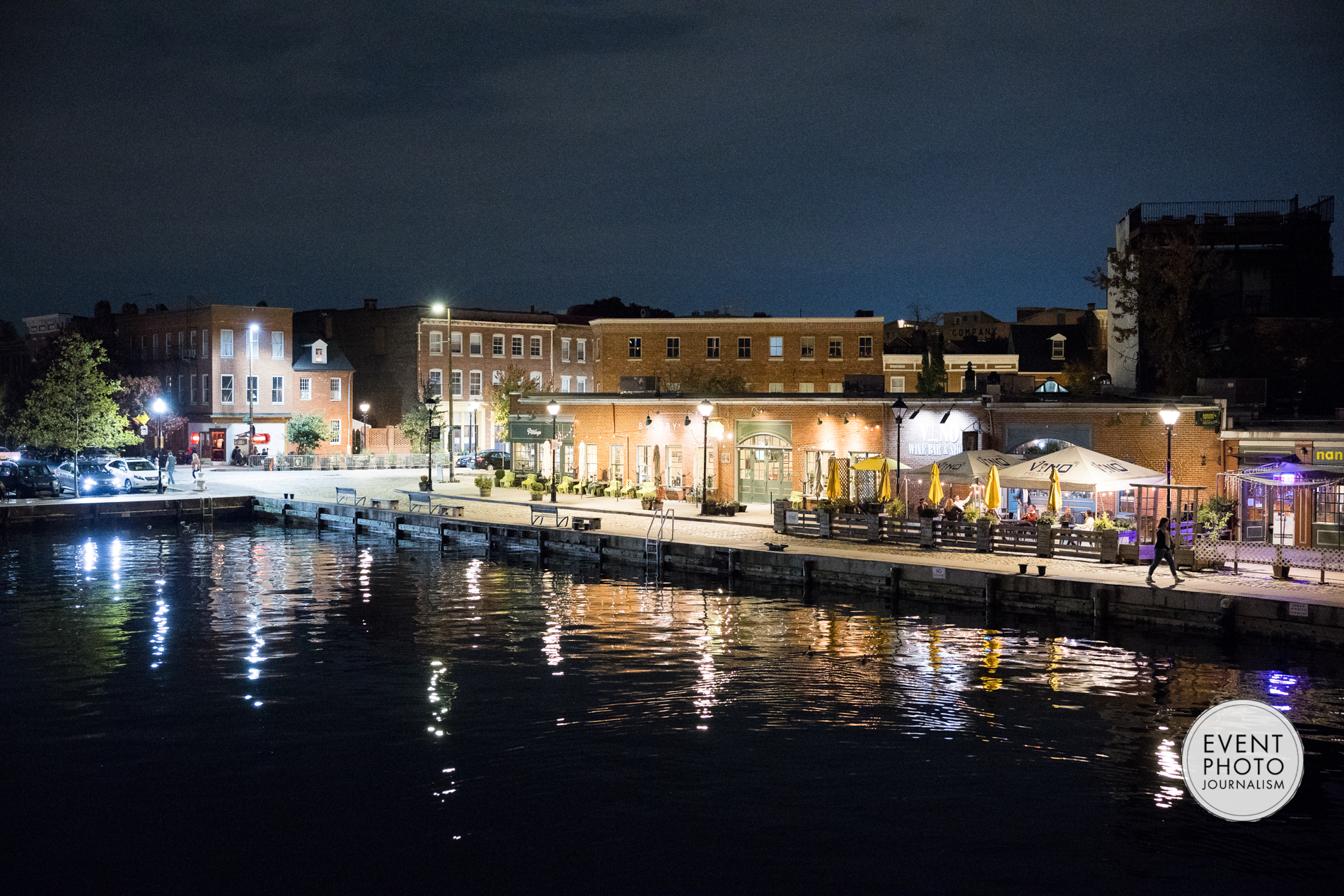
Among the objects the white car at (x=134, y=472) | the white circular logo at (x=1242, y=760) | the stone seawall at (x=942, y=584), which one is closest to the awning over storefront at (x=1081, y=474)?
the stone seawall at (x=942, y=584)

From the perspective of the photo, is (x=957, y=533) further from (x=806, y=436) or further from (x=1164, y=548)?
(x=806, y=436)

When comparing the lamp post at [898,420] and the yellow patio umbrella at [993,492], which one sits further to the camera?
the lamp post at [898,420]

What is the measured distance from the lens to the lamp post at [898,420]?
34812mm

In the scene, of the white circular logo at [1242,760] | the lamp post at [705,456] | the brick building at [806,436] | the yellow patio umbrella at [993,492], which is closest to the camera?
the white circular logo at [1242,760]

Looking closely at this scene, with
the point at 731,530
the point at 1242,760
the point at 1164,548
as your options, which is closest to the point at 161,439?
the point at 731,530

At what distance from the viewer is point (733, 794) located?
1509 centimetres

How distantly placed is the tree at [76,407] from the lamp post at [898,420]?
41253mm

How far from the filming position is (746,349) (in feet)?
206

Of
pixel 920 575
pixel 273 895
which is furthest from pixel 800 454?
pixel 273 895

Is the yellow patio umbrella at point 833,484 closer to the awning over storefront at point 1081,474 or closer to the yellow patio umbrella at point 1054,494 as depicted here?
the awning over storefront at point 1081,474

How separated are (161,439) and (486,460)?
2138 centimetres

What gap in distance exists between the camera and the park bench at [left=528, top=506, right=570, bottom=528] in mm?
39188

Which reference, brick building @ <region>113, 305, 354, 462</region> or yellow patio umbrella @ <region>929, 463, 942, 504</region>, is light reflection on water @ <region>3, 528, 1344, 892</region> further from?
brick building @ <region>113, 305, 354, 462</region>

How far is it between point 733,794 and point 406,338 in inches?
2744
